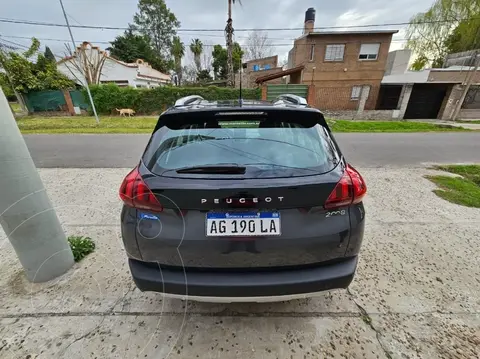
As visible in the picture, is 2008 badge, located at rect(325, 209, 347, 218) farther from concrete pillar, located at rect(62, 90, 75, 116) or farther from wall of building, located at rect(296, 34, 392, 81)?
concrete pillar, located at rect(62, 90, 75, 116)

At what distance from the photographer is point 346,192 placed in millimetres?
1481

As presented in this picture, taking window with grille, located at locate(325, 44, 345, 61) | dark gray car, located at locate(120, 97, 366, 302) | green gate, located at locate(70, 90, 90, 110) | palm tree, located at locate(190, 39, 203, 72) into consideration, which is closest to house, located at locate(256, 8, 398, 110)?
window with grille, located at locate(325, 44, 345, 61)

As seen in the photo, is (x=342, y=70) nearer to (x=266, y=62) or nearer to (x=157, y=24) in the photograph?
(x=266, y=62)

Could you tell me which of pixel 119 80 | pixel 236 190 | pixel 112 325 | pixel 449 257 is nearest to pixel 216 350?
pixel 112 325

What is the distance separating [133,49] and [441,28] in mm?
38970

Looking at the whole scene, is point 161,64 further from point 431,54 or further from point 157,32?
point 431,54

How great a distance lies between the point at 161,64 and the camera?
37875mm

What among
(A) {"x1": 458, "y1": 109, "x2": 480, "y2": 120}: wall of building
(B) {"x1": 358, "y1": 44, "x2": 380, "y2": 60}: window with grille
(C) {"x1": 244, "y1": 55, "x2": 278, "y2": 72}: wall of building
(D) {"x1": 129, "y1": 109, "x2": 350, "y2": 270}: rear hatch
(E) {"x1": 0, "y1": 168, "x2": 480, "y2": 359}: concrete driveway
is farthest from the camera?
(C) {"x1": 244, "y1": 55, "x2": 278, "y2": 72}: wall of building

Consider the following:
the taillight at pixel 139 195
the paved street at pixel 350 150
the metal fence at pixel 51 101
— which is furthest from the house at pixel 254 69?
the taillight at pixel 139 195

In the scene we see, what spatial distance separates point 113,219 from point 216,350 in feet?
8.21

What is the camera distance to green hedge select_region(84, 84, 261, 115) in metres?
16.9

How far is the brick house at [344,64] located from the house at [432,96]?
1.51m

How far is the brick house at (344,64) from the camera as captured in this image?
58.7 ft

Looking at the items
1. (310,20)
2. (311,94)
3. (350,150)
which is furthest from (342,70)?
(350,150)
